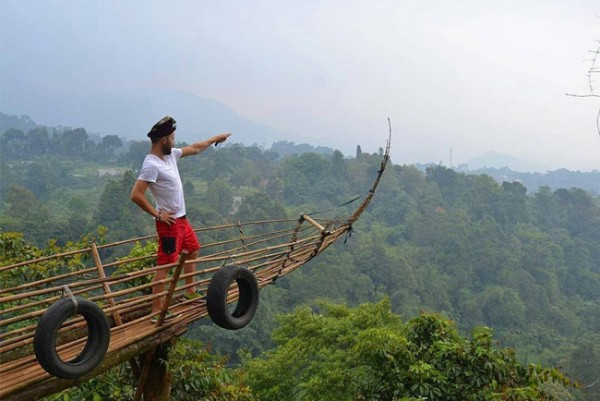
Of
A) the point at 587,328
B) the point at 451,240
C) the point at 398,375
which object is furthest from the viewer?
the point at 451,240

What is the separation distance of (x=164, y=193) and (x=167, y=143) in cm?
24

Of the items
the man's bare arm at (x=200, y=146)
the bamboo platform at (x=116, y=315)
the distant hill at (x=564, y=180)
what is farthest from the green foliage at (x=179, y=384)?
the distant hill at (x=564, y=180)

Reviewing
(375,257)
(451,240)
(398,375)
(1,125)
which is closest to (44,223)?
(375,257)

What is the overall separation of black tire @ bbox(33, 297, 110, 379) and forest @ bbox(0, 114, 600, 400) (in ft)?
5.67

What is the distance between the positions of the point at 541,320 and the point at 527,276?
3794 millimetres

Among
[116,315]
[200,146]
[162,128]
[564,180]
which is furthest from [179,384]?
[564,180]

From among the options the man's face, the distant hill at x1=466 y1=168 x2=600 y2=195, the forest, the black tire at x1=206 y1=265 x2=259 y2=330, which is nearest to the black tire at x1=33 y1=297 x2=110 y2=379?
the black tire at x1=206 y1=265 x2=259 y2=330

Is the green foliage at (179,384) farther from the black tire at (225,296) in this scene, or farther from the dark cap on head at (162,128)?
the dark cap on head at (162,128)

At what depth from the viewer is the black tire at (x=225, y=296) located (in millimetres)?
2145

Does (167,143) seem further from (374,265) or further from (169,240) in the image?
(374,265)

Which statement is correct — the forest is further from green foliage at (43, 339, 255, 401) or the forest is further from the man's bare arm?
the man's bare arm

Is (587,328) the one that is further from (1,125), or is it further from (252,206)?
(1,125)

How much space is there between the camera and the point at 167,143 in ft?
8.09

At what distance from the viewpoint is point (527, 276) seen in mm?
33344
